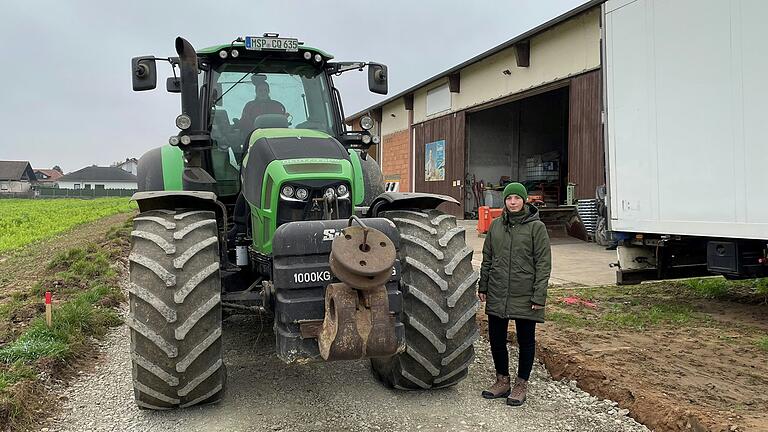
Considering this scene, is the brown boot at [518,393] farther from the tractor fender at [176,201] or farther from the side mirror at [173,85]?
the side mirror at [173,85]

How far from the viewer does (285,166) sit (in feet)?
13.6

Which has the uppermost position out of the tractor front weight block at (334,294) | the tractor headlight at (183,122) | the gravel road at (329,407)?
the tractor headlight at (183,122)

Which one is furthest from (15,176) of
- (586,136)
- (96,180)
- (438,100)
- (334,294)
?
(334,294)

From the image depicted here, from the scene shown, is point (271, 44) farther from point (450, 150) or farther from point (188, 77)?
point (450, 150)

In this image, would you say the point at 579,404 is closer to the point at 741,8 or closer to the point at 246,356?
the point at 246,356

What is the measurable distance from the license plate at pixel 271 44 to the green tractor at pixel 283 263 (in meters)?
0.01

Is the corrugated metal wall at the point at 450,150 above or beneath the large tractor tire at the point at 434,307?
above

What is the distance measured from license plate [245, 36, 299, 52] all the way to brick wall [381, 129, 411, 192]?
20.9m

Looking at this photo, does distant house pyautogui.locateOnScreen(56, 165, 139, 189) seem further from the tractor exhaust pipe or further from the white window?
the tractor exhaust pipe

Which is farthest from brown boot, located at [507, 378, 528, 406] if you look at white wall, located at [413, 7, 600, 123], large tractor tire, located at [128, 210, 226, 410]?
white wall, located at [413, 7, 600, 123]

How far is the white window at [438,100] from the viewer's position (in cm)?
2247

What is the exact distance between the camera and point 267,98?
221 inches

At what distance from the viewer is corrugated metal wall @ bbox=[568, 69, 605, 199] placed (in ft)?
47.0

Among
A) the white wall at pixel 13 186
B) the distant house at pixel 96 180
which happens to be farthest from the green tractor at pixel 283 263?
the distant house at pixel 96 180
